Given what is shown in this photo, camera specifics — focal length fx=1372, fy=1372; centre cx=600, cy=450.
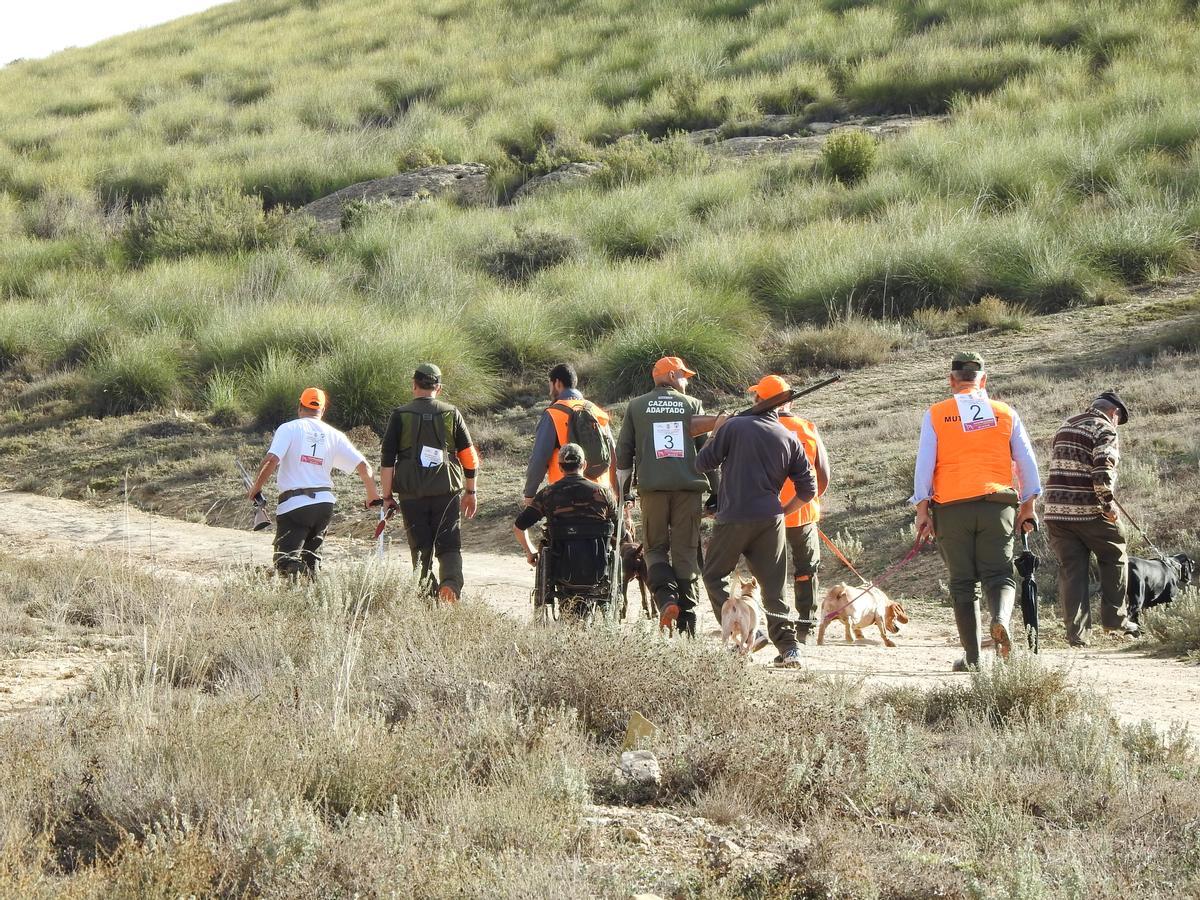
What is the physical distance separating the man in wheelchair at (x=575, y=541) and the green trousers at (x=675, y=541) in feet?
2.03

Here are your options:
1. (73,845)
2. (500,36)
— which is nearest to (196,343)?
(73,845)

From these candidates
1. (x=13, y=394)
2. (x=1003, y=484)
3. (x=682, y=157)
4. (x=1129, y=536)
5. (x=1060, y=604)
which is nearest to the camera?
(x=1003, y=484)

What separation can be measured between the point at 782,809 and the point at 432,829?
1368 millimetres

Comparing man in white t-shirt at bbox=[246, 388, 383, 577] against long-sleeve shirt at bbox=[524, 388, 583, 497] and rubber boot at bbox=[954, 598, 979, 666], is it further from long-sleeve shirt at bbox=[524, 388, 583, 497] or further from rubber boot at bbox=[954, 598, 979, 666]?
rubber boot at bbox=[954, 598, 979, 666]

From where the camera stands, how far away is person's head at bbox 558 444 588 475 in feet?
25.0

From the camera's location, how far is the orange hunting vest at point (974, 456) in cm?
739

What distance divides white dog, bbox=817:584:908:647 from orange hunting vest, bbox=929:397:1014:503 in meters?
1.31

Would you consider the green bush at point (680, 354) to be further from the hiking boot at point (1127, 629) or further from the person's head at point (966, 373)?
the person's head at point (966, 373)

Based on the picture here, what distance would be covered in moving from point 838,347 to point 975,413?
30.9 ft

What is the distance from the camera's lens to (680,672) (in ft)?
19.7

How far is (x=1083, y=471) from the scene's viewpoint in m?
8.82

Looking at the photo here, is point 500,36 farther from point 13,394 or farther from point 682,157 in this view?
point 13,394

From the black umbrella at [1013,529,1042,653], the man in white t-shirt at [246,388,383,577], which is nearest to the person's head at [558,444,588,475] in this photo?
the man in white t-shirt at [246,388,383,577]

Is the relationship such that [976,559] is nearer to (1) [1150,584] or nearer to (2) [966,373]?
(2) [966,373]
